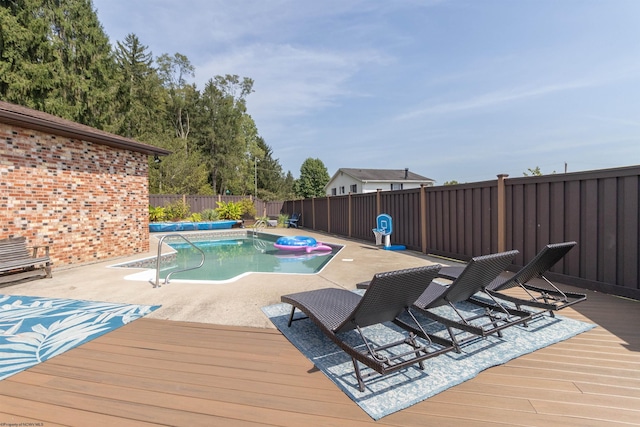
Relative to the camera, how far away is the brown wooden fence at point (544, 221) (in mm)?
4160

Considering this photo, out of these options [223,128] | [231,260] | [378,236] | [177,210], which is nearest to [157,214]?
[177,210]

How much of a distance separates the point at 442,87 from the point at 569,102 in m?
5.27

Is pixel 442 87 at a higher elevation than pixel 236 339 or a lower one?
higher

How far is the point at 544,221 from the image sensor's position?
522 cm

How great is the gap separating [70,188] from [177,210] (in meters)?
12.1

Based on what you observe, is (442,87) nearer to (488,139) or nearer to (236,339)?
(488,139)

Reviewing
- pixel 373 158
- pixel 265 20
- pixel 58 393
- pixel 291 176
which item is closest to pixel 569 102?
pixel 265 20

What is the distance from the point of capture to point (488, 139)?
19.1 metres

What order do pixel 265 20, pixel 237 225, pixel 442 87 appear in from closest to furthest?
pixel 265 20 → pixel 442 87 → pixel 237 225

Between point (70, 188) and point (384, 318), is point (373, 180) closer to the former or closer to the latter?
point (70, 188)

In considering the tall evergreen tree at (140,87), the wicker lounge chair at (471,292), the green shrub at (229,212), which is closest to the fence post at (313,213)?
the green shrub at (229,212)

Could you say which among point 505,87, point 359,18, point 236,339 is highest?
point 359,18

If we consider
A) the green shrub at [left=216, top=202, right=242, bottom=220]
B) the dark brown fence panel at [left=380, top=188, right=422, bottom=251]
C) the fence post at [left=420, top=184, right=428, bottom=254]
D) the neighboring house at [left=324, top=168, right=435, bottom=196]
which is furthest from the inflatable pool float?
the neighboring house at [left=324, top=168, right=435, bottom=196]

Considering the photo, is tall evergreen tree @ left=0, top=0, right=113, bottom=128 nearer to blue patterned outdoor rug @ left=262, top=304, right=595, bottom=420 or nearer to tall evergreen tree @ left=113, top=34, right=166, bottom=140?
tall evergreen tree @ left=113, top=34, right=166, bottom=140
